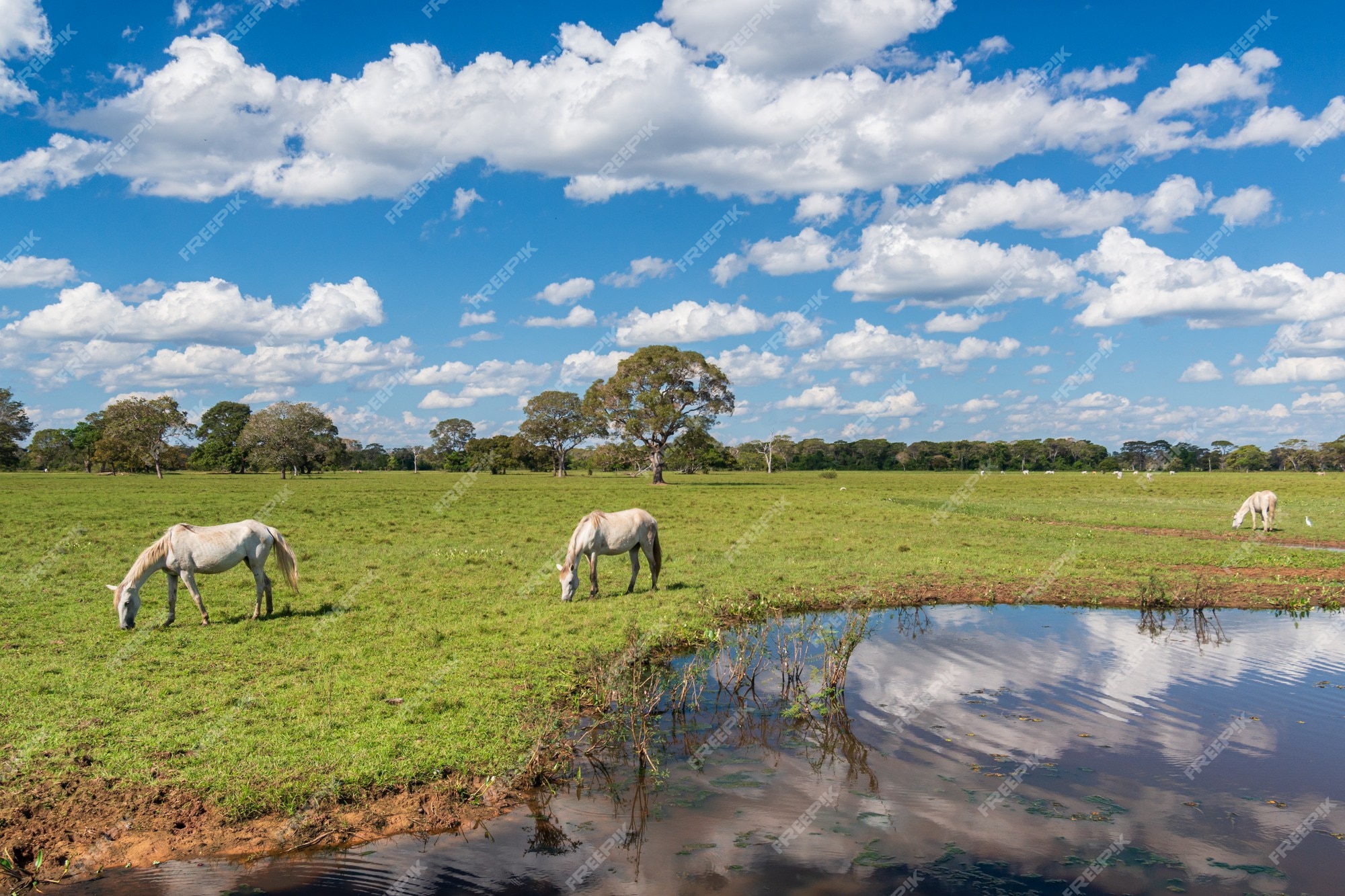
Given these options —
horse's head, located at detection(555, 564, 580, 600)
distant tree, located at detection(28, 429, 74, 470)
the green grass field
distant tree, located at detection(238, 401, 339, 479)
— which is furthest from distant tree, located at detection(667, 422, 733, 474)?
distant tree, located at detection(28, 429, 74, 470)

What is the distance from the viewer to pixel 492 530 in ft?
94.7

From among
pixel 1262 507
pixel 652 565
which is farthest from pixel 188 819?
pixel 1262 507

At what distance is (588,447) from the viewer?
332ft

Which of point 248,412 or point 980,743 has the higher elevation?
point 248,412

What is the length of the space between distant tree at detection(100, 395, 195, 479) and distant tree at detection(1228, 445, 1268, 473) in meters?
171

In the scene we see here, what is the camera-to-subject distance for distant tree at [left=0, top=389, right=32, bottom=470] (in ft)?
284

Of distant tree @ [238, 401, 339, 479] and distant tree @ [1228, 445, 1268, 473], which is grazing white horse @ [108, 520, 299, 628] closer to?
distant tree @ [238, 401, 339, 479]

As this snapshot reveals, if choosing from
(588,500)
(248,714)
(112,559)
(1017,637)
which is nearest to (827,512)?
(588,500)

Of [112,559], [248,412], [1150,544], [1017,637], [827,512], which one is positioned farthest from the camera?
[248,412]

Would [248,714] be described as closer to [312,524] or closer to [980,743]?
[980,743]

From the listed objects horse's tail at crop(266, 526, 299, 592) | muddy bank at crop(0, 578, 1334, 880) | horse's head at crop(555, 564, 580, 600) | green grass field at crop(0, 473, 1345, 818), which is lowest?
muddy bank at crop(0, 578, 1334, 880)

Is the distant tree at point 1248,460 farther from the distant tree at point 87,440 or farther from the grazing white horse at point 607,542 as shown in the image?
the distant tree at point 87,440

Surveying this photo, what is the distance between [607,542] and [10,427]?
103363 millimetres

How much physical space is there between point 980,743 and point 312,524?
27.3 meters
